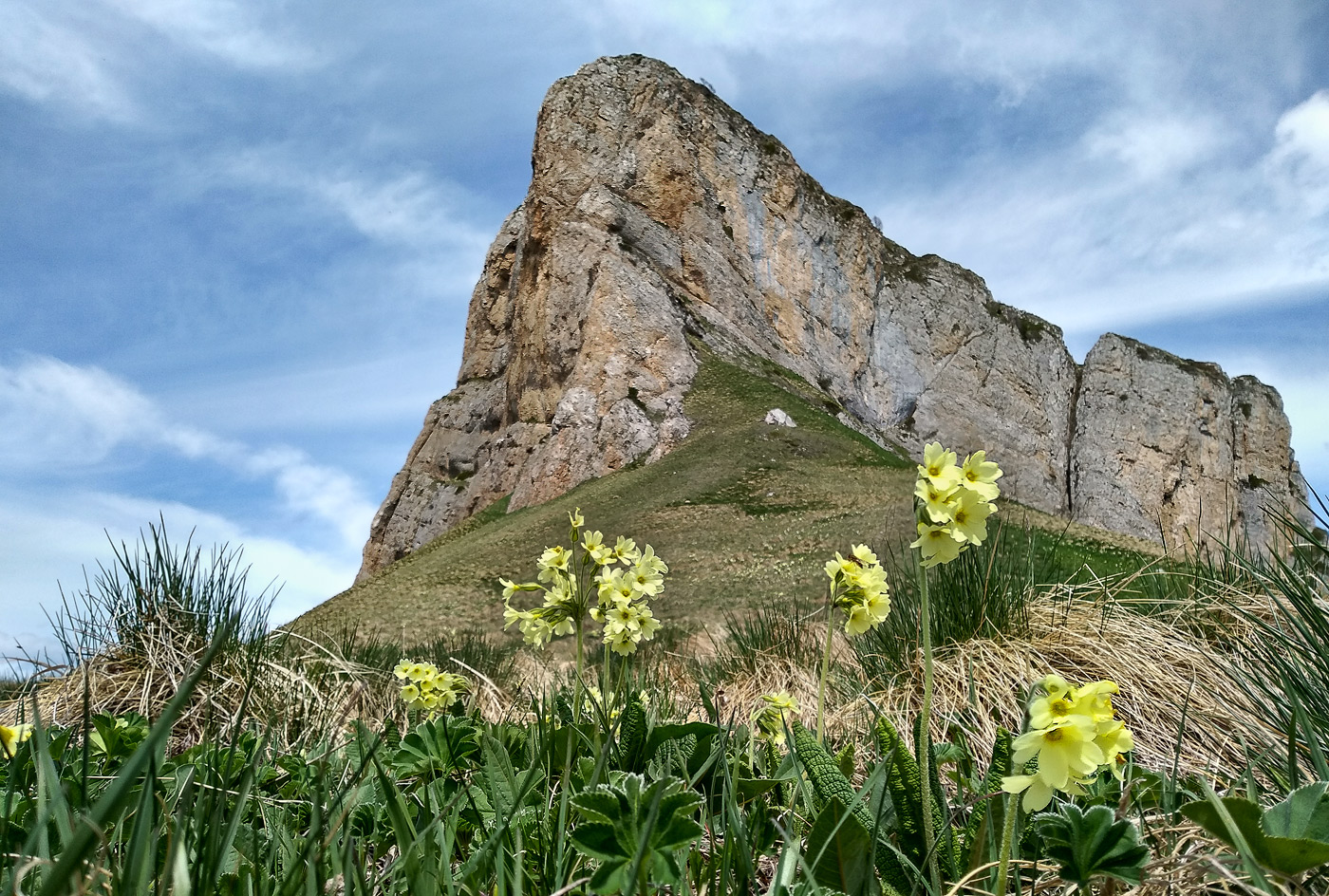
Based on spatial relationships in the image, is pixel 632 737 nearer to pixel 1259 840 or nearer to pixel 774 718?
pixel 774 718

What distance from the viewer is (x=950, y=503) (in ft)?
4.91

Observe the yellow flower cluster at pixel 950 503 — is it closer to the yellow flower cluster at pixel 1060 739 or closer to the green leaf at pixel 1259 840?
the yellow flower cluster at pixel 1060 739

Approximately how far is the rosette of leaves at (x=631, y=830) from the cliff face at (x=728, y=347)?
30.3 metres

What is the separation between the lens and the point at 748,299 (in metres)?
40.0

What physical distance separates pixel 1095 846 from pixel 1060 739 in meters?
0.25

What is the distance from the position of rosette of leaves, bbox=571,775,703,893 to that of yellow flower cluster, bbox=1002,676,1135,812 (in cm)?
45

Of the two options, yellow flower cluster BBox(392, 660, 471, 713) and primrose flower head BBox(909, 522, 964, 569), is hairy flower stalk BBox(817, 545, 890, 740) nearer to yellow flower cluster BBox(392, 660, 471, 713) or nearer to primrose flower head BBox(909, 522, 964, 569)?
primrose flower head BBox(909, 522, 964, 569)

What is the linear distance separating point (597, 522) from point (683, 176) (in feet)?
71.2

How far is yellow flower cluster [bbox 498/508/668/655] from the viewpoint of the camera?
245 centimetres

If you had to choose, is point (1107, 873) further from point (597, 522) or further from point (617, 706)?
point (597, 522)

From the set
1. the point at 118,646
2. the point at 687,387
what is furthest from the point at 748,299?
the point at 118,646

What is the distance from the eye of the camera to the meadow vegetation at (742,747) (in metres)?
A: 1.19

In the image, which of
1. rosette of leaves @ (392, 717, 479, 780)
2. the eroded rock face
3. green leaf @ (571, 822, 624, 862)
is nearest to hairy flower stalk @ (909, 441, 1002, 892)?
green leaf @ (571, 822, 624, 862)

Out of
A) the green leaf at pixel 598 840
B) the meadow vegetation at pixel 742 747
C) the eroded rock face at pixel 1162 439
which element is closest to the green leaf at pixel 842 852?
the meadow vegetation at pixel 742 747
